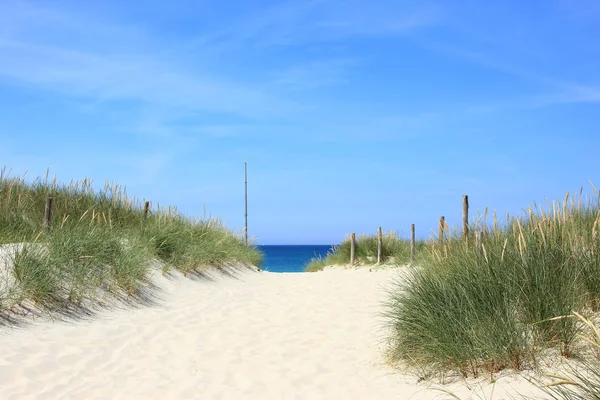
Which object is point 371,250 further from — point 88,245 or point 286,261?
point 286,261

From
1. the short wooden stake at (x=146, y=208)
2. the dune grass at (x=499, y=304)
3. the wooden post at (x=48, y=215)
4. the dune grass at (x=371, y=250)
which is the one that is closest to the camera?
the dune grass at (x=499, y=304)

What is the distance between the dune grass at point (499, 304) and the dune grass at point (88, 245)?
5.03 metres

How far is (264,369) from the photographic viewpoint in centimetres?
625

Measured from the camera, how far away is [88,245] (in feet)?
29.9

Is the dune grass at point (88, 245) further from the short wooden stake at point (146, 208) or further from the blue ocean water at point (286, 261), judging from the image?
the blue ocean water at point (286, 261)

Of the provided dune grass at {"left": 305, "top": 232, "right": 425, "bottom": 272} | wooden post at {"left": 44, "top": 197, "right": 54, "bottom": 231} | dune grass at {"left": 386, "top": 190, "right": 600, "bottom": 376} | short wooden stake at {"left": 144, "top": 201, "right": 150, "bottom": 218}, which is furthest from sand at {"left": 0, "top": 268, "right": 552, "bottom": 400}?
dune grass at {"left": 305, "top": 232, "right": 425, "bottom": 272}

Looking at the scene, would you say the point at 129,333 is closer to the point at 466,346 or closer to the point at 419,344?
the point at 419,344

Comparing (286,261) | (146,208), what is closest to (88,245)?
(146,208)

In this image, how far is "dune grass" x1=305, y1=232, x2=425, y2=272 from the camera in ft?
70.8

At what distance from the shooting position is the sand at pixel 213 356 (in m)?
5.37

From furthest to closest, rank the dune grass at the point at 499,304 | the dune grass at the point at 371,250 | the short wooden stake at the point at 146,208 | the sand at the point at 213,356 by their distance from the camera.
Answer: the dune grass at the point at 371,250 < the short wooden stake at the point at 146,208 < the sand at the point at 213,356 < the dune grass at the point at 499,304

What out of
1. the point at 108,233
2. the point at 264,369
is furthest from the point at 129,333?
the point at 108,233

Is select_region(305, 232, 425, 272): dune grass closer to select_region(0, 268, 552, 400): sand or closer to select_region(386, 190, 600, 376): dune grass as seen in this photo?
select_region(0, 268, 552, 400): sand

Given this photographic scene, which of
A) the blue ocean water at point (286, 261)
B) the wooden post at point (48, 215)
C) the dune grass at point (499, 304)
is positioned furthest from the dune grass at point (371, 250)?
the dune grass at point (499, 304)
